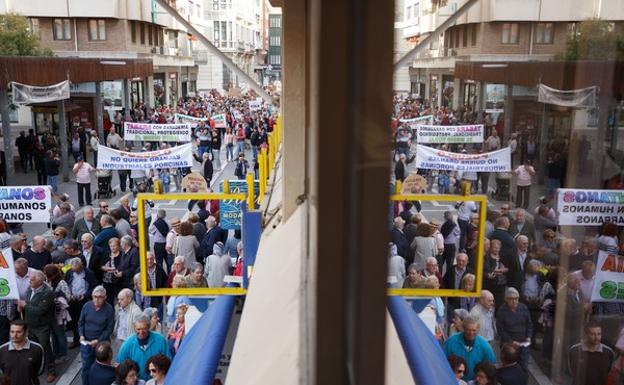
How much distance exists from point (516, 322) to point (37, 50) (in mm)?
19886

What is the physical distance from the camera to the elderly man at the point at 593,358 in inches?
193

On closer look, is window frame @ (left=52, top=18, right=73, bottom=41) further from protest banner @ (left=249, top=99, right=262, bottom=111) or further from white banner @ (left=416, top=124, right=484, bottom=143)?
white banner @ (left=416, top=124, right=484, bottom=143)

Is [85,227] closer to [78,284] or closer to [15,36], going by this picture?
[78,284]

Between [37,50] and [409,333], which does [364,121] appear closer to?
[409,333]

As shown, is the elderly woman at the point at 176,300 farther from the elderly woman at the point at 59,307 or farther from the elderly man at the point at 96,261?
the elderly man at the point at 96,261

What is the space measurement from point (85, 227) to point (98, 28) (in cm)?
1635

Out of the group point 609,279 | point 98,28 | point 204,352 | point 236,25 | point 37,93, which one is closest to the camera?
point 204,352

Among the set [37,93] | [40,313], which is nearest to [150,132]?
[37,93]

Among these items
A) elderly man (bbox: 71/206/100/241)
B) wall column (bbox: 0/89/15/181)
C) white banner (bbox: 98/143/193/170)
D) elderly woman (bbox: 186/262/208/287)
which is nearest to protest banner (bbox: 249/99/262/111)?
wall column (bbox: 0/89/15/181)

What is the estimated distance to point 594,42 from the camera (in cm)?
1332

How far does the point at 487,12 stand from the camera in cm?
1348

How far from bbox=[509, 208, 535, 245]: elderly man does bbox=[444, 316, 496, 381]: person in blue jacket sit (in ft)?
7.15

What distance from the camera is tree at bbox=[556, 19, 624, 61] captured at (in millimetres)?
12765

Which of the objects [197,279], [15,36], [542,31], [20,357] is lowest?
[20,357]
